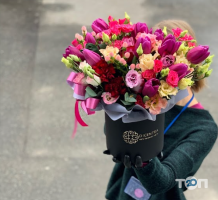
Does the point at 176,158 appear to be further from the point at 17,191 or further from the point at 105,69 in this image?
the point at 17,191

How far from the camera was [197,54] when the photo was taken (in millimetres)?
1459

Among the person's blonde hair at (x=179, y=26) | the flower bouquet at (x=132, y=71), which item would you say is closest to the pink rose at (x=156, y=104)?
the flower bouquet at (x=132, y=71)

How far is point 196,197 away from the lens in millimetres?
3395

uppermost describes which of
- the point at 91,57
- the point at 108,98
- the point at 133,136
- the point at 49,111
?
the point at 91,57

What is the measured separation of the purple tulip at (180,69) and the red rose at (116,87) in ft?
0.64

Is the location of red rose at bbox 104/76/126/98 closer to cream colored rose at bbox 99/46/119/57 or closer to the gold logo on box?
cream colored rose at bbox 99/46/119/57

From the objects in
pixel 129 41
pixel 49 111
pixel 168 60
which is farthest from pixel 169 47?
pixel 49 111

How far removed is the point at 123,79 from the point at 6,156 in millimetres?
2596

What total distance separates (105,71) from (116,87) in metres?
0.07

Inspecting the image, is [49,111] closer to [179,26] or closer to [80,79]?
[179,26]

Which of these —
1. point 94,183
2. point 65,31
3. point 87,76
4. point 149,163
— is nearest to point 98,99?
point 87,76

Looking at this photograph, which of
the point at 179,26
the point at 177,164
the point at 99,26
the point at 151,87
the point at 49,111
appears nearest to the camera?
the point at 151,87

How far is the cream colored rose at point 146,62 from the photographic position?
4.55 feet

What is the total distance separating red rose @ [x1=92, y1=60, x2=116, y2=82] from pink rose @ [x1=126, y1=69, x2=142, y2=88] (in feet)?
0.20
